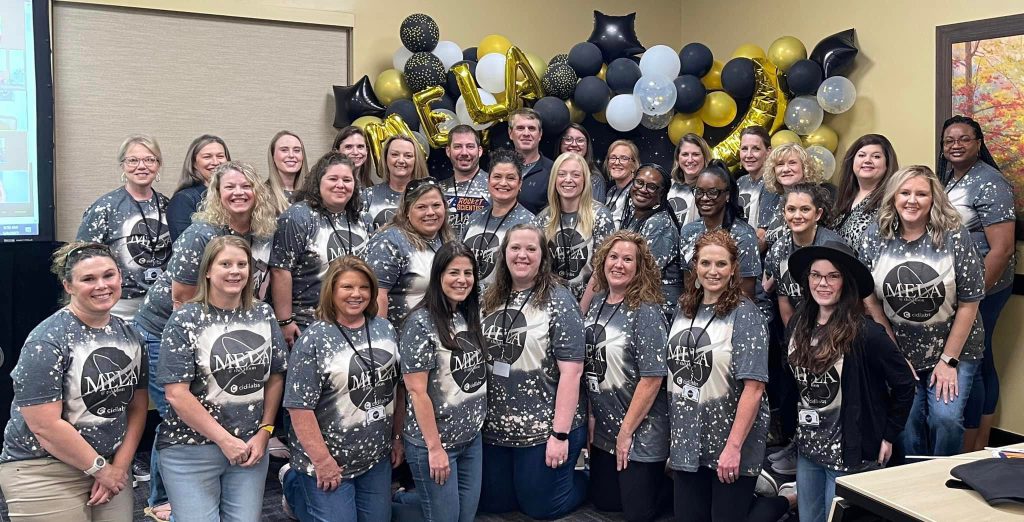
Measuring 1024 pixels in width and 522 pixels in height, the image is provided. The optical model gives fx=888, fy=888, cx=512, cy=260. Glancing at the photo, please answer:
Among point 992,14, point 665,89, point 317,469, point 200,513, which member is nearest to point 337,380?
point 317,469

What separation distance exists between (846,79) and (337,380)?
346 centimetres

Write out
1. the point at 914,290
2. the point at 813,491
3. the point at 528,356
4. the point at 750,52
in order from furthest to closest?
the point at 750,52 → the point at 528,356 → the point at 914,290 → the point at 813,491

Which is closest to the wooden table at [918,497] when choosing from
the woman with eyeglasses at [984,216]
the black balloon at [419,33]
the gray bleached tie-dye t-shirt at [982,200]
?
the woman with eyeglasses at [984,216]

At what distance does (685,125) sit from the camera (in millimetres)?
5414

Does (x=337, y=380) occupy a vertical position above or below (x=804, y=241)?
below

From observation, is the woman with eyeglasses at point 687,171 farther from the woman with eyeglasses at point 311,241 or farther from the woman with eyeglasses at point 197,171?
the woman with eyeglasses at point 197,171

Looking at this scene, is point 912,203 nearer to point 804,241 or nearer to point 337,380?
point 804,241

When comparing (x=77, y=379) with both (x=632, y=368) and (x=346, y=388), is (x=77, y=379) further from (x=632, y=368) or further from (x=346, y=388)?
(x=632, y=368)

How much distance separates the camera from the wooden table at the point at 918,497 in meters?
2.18

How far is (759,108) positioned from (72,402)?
12.7 ft

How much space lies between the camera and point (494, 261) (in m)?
3.96

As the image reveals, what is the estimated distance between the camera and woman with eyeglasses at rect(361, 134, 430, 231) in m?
4.16

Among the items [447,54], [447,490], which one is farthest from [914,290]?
[447,54]

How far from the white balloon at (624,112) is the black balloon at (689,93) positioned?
28 cm
